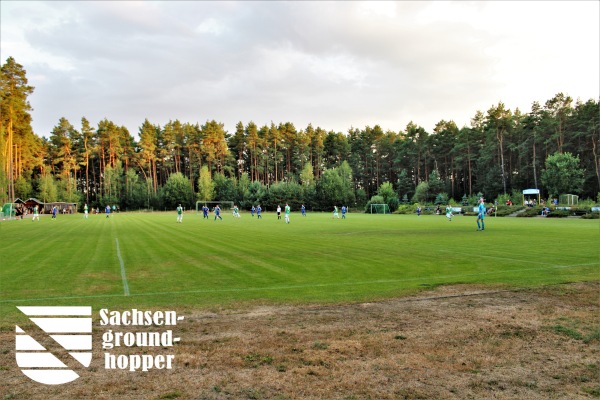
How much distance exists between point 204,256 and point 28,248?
8.67 meters

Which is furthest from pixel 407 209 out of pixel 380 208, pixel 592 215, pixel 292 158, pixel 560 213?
pixel 292 158

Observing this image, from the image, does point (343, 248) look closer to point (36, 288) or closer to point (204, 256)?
point (204, 256)

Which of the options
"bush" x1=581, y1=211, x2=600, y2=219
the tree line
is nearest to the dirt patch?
"bush" x1=581, y1=211, x2=600, y2=219

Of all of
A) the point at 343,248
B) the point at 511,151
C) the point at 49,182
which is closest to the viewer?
the point at 343,248

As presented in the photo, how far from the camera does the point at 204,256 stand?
51.3 feet

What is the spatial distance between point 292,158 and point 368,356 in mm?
114255

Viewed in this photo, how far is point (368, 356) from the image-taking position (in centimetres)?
521

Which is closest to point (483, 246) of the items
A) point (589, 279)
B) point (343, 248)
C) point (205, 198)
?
point (343, 248)

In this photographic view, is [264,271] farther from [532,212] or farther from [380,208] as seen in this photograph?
[380,208]

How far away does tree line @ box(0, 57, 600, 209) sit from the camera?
2859 inches

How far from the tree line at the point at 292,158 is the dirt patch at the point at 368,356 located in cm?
6486

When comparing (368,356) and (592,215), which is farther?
(592,215)

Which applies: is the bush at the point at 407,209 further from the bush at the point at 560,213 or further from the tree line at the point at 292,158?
the bush at the point at 560,213

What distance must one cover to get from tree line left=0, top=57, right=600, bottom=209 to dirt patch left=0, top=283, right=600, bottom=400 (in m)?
64.9
